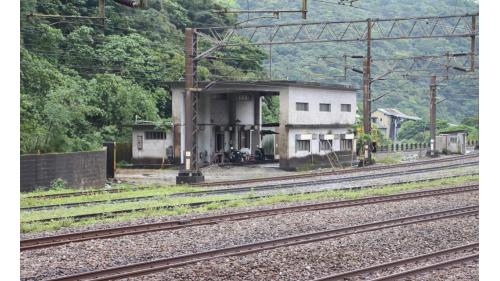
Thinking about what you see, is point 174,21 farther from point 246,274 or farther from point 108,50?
point 246,274

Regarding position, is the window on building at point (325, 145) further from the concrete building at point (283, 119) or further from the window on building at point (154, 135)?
the window on building at point (154, 135)

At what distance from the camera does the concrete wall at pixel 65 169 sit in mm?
22219

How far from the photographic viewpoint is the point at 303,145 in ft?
122

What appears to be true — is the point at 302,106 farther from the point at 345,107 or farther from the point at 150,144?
the point at 150,144

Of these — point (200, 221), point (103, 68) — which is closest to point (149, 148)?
point (103, 68)

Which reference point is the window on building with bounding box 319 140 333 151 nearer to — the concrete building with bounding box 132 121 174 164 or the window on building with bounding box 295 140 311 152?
the window on building with bounding box 295 140 311 152

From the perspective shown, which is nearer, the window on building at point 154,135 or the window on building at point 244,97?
the window on building at point 154,135

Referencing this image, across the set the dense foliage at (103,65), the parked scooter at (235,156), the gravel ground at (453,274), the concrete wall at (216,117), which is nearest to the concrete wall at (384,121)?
the dense foliage at (103,65)

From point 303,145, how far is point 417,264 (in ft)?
86.6

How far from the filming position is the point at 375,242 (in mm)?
12406

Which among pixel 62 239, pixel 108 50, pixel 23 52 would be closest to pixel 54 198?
pixel 62 239

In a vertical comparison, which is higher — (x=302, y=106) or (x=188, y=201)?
(x=302, y=106)

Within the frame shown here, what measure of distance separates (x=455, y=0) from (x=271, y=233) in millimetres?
90878

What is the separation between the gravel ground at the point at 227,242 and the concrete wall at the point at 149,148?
2033 cm
